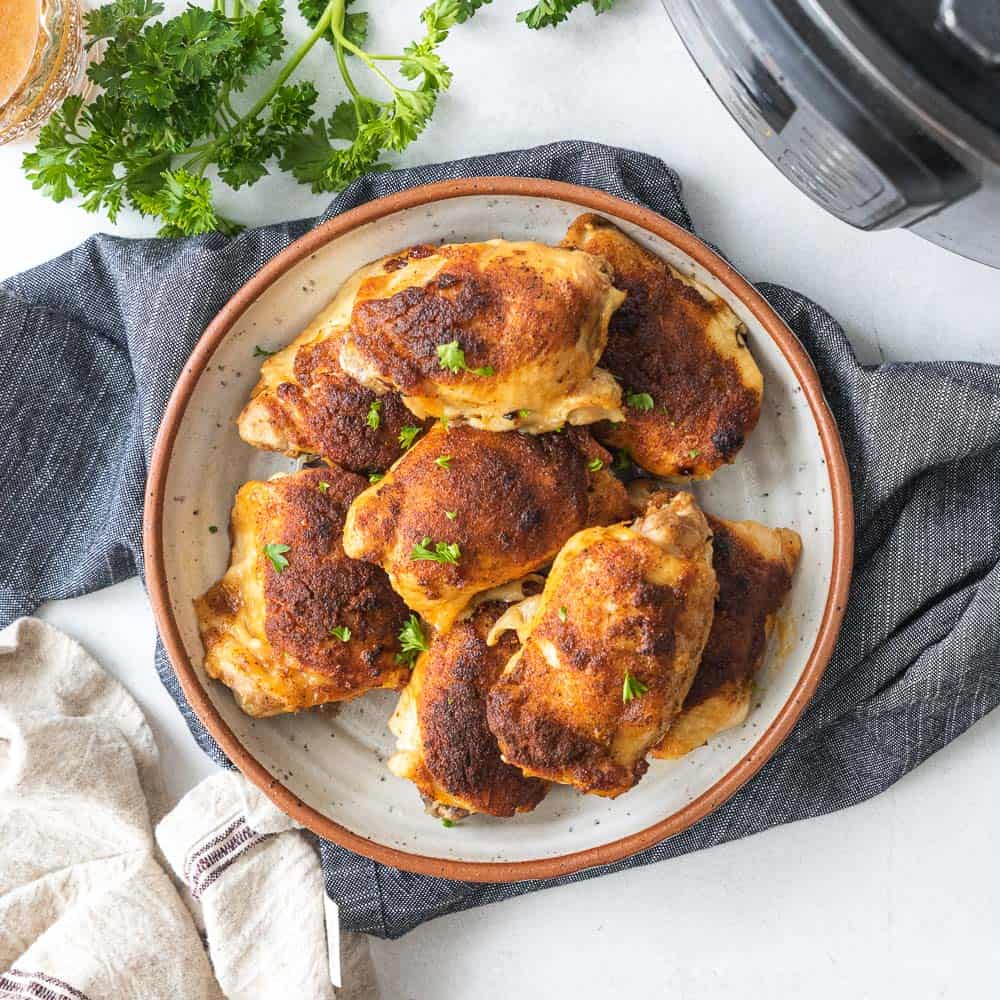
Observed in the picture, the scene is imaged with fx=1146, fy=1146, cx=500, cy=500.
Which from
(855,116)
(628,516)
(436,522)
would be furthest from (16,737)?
(855,116)

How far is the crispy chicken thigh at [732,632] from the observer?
247 cm

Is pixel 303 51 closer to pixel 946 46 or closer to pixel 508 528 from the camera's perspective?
pixel 508 528

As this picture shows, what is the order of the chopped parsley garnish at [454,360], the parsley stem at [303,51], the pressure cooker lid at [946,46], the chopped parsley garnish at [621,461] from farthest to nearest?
1. the parsley stem at [303,51]
2. the chopped parsley garnish at [621,461]
3. the chopped parsley garnish at [454,360]
4. the pressure cooker lid at [946,46]

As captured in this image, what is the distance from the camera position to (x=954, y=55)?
1.35 metres

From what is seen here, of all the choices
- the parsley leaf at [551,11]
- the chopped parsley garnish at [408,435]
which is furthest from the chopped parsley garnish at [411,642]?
the parsley leaf at [551,11]

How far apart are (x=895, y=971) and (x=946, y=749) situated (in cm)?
61

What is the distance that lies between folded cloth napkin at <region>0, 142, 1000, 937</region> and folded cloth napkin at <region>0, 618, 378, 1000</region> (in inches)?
5.4

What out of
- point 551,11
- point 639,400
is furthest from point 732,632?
point 551,11

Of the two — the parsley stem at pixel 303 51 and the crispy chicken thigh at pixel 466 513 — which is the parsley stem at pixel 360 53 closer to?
the parsley stem at pixel 303 51

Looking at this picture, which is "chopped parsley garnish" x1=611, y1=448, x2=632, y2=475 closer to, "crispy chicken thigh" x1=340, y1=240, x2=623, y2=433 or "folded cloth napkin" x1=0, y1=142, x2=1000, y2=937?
"crispy chicken thigh" x1=340, y1=240, x2=623, y2=433

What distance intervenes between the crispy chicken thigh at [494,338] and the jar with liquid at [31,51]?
1.13 metres

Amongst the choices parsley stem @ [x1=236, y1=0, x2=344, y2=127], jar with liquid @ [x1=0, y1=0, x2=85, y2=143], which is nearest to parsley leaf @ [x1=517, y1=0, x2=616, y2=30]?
parsley stem @ [x1=236, y1=0, x2=344, y2=127]

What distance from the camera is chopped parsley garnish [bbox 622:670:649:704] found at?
2172 mm

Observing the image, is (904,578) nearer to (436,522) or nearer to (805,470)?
(805,470)
